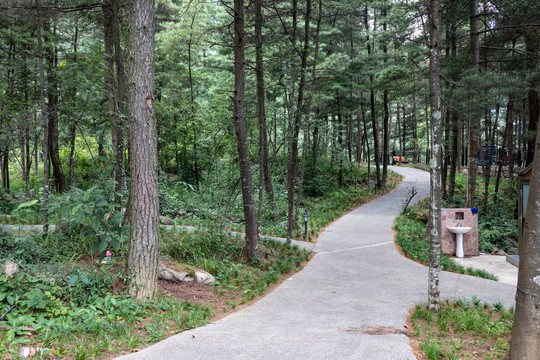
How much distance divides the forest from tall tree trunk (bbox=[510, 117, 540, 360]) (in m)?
2.14

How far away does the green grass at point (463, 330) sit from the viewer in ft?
12.2

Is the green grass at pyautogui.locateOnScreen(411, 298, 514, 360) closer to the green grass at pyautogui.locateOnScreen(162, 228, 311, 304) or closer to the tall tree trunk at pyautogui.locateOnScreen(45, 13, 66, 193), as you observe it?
the green grass at pyautogui.locateOnScreen(162, 228, 311, 304)

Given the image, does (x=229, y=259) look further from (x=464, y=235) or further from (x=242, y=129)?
(x=464, y=235)

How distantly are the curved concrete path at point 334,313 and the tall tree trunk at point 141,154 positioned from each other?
1237 millimetres

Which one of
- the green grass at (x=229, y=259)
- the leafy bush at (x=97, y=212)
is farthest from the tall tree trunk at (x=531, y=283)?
the leafy bush at (x=97, y=212)

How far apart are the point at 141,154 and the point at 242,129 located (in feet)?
9.72

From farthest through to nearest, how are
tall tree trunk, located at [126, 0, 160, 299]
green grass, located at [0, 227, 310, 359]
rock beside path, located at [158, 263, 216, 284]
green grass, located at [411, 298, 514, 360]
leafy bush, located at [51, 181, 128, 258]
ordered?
1. rock beside path, located at [158, 263, 216, 284]
2. tall tree trunk, located at [126, 0, 160, 299]
3. leafy bush, located at [51, 181, 128, 258]
4. green grass, located at [411, 298, 514, 360]
5. green grass, located at [0, 227, 310, 359]

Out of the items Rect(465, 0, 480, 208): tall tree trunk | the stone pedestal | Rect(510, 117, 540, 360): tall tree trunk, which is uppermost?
Rect(465, 0, 480, 208): tall tree trunk

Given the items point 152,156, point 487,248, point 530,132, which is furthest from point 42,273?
point 530,132

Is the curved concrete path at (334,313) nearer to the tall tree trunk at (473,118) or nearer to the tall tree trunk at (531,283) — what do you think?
the tall tree trunk at (531,283)

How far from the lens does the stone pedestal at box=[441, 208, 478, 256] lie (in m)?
10.1

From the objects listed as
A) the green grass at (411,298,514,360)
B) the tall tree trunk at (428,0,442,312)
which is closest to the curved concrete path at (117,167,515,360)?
the green grass at (411,298,514,360)

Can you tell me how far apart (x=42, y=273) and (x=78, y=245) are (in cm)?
125

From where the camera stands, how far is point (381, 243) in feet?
34.4
